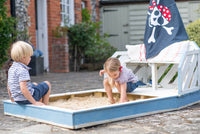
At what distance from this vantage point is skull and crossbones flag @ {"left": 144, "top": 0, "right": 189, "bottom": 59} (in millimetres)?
4363

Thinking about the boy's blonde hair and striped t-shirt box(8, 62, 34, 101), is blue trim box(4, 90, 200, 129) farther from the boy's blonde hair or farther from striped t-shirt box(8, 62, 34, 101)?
the boy's blonde hair

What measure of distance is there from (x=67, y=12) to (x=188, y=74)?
7.71 meters

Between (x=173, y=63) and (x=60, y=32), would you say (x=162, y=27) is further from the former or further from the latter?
(x=60, y=32)

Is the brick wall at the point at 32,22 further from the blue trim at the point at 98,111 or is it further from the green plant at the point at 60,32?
the blue trim at the point at 98,111

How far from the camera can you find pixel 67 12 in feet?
35.8

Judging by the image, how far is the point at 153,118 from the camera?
3117 millimetres

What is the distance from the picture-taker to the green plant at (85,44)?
397 inches

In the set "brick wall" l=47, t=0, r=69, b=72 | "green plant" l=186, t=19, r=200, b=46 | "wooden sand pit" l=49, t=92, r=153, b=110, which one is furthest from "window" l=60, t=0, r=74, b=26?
"wooden sand pit" l=49, t=92, r=153, b=110

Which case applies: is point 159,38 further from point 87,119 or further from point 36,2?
point 36,2

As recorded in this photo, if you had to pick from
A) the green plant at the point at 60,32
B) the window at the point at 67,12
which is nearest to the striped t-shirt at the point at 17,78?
the green plant at the point at 60,32

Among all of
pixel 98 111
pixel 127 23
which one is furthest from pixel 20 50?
pixel 127 23

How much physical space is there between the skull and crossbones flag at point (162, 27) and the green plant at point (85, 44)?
5.56 m

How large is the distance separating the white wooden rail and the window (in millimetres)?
6782

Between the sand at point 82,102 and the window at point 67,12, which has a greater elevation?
the window at point 67,12
